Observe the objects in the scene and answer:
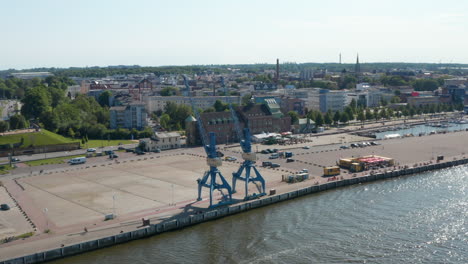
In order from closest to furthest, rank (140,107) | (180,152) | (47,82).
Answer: (180,152) → (140,107) → (47,82)

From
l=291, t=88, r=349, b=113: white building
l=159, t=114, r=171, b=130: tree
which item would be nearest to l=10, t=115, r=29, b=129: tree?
l=159, t=114, r=171, b=130: tree

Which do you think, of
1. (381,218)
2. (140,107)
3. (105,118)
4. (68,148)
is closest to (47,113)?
(105,118)

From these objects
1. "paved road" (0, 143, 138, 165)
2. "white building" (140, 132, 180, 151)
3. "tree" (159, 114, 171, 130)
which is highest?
"tree" (159, 114, 171, 130)

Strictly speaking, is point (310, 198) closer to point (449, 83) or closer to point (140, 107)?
point (140, 107)

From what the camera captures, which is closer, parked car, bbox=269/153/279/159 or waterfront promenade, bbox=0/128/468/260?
waterfront promenade, bbox=0/128/468/260

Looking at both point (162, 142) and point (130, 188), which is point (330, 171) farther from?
point (162, 142)

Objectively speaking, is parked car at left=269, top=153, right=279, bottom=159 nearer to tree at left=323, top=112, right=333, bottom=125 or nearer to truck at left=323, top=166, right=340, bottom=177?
truck at left=323, top=166, right=340, bottom=177

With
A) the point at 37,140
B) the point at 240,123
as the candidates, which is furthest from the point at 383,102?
the point at 37,140
